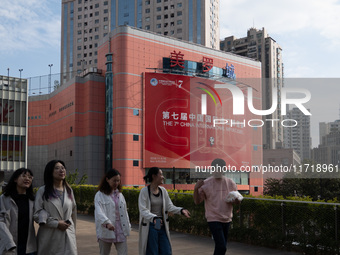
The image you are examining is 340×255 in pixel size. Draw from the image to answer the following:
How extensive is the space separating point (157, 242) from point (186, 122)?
43.4 m

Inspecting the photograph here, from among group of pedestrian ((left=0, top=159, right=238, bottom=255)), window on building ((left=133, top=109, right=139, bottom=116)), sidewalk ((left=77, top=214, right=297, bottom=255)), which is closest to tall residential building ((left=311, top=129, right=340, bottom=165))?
sidewalk ((left=77, top=214, right=297, bottom=255))


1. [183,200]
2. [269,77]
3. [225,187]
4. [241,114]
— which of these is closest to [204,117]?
[241,114]

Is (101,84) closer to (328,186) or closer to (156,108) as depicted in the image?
(156,108)

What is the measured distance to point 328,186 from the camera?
47188mm

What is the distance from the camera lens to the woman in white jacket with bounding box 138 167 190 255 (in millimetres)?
6125

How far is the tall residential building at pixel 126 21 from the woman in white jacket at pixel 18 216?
76075 millimetres

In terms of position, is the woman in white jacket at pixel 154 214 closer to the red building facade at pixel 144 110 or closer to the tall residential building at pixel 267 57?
the red building facade at pixel 144 110

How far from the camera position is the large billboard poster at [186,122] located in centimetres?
4841

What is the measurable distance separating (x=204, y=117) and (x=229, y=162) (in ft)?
23.1

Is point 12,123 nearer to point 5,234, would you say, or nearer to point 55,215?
point 55,215

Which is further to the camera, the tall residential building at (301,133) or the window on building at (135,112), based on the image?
the window on building at (135,112)

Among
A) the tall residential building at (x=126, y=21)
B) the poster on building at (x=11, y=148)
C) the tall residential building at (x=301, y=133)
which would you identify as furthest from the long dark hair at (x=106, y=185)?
the tall residential building at (x=126, y=21)

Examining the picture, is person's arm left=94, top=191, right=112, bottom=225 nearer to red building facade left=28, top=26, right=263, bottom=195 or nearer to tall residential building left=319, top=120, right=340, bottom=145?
tall residential building left=319, top=120, right=340, bottom=145

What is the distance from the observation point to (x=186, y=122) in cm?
4944
